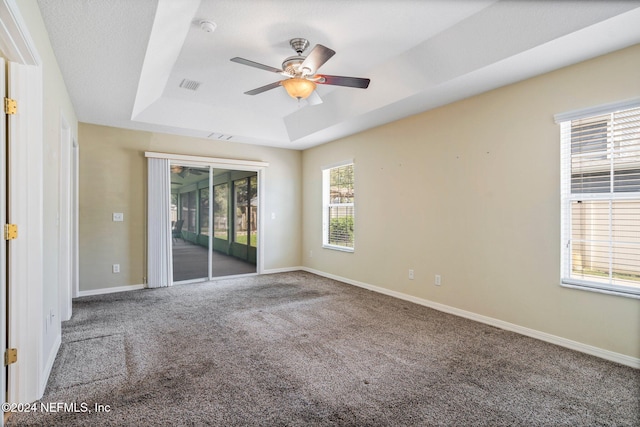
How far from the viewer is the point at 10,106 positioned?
1.94m

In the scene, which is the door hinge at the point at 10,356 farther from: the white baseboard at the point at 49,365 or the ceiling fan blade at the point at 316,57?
the ceiling fan blade at the point at 316,57

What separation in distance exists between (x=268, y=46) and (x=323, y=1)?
0.87m

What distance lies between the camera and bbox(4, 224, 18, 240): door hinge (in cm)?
189

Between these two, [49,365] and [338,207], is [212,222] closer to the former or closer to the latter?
[338,207]

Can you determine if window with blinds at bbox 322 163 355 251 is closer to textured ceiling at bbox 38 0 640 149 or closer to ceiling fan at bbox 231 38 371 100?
textured ceiling at bbox 38 0 640 149

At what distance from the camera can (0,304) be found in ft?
5.91

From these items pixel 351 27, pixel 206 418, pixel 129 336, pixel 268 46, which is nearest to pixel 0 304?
pixel 206 418

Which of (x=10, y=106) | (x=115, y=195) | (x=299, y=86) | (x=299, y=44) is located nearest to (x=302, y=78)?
(x=299, y=86)

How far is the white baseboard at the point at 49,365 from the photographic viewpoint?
2131 mm

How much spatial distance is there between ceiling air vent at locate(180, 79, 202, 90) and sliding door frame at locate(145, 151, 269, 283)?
55.3 inches

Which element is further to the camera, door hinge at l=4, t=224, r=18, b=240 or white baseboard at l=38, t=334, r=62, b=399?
white baseboard at l=38, t=334, r=62, b=399

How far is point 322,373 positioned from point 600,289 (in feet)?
8.04

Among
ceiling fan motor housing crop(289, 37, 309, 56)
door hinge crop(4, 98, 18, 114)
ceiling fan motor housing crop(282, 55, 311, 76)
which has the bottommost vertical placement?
door hinge crop(4, 98, 18, 114)

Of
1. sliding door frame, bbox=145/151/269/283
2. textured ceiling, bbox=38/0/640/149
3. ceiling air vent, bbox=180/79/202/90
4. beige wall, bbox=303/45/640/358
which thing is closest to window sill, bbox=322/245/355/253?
beige wall, bbox=303/45/640/358
